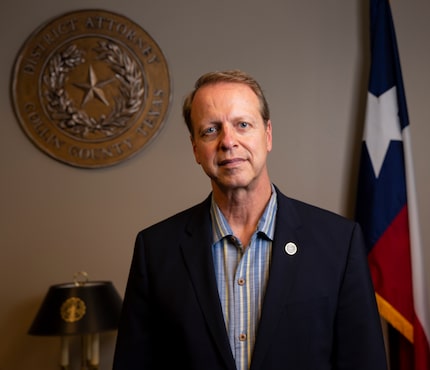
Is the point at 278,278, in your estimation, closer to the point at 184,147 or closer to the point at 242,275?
the point at 242,275

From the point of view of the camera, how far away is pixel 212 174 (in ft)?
5.00

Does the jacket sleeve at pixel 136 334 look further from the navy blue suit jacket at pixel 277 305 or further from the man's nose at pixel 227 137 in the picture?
the man's nose at pixel 227 137

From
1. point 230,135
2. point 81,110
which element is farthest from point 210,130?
point 81,110

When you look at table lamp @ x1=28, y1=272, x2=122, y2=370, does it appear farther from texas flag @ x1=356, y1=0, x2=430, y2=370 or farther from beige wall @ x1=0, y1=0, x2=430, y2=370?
texas flag @ x1=356, y1=0, x2=430, y2=370

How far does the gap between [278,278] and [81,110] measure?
6.86ft

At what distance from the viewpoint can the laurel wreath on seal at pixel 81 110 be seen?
3250mm

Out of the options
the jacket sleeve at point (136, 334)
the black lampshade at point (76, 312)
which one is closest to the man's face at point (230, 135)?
the jacket sleeve at point (136, 334)

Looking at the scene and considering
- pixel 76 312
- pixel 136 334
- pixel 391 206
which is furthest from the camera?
pixel 391 206

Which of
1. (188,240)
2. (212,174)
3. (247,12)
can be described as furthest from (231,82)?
(247,12)

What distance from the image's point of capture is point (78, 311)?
2.79 meters

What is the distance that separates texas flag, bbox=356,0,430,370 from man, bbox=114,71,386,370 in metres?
1.47

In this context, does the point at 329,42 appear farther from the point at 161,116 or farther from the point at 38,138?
the point at 38,138

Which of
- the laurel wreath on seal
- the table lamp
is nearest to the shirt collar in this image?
the table lamp

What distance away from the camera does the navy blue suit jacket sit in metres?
1.40
